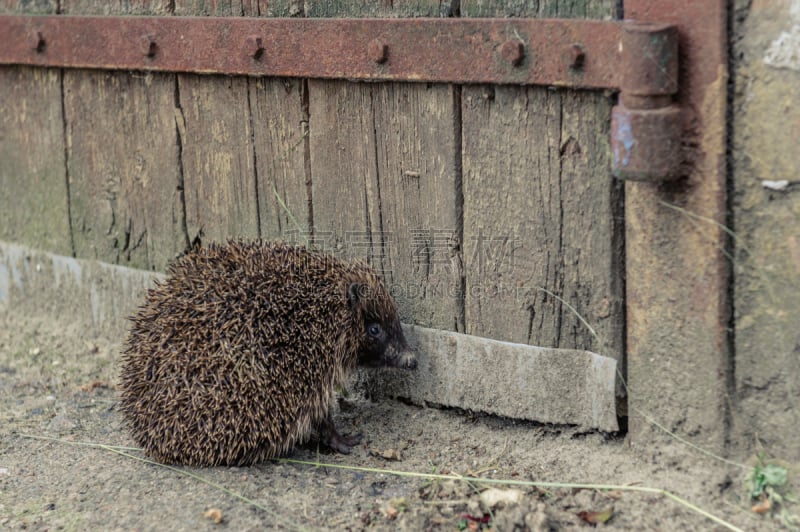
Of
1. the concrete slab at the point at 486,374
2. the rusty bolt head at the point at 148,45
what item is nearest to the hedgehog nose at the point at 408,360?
the concrete slab at the point at 486,374

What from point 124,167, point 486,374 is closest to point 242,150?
point 124,167

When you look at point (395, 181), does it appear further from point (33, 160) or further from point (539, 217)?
point (33, 160)

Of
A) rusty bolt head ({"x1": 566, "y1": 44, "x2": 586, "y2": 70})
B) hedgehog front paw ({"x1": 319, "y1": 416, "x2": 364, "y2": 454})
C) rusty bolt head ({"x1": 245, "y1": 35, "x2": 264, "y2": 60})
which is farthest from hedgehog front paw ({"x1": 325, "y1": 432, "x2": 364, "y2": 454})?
rusty bolt head ({"x1": 566, "y1": 44, "x2": 586, "y2": 70})

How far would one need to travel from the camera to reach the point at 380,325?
4609mm

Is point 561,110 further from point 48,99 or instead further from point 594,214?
point 48,99

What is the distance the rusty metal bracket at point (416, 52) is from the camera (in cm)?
339

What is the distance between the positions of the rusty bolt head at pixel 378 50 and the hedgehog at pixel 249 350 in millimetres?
958

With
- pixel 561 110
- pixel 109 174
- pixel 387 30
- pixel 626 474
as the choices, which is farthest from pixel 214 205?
pixel 626 474

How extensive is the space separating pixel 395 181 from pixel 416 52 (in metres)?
0.63

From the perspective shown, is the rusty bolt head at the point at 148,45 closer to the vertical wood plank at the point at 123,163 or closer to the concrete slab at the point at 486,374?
the vertical wood plank at the point at 123,163

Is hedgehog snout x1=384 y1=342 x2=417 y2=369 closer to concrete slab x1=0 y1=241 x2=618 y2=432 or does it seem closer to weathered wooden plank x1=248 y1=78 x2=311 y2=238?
concrete slab x1=0 y1=241 x2=618 y2=432

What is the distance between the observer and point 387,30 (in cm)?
410

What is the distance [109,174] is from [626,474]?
10.8 feet

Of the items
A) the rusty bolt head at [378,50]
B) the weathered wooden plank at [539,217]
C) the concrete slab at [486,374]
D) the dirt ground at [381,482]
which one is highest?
the rusty bolt head at [378,50]
